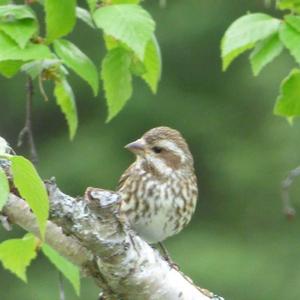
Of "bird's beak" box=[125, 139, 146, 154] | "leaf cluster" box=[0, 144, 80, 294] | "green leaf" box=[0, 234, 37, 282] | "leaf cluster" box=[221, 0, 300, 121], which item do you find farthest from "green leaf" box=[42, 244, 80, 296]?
"bird's beak" box=[125, 139, 146, 154]

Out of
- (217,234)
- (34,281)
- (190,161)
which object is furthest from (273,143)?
(190,161)

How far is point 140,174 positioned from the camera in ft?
19.9

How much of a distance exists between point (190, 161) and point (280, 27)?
5.71 ft

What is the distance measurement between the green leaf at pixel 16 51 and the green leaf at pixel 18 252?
602mm

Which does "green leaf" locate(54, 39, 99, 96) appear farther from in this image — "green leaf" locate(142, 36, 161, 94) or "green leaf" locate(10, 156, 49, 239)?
"green leaf" locate(10, 156, 49, 239)

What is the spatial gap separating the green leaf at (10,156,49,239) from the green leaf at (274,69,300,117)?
959 mm

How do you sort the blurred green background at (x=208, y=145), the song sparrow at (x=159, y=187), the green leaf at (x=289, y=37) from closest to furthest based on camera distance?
the green leaf at (x=289, y=37) < the song sparrow at (x=159, y=187) < the blurred green background at (x=208, y=145)

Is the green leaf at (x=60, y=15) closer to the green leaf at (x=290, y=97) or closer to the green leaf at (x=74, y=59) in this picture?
the green leaf at (x=74, y=59)

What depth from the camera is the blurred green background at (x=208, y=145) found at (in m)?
15.9

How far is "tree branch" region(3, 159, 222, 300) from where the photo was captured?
14.2 feet

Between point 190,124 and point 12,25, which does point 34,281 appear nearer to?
point 190,124

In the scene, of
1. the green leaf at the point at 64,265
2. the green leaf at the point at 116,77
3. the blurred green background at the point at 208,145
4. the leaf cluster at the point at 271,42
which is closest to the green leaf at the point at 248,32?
the leaf cluster at the point at 271,42

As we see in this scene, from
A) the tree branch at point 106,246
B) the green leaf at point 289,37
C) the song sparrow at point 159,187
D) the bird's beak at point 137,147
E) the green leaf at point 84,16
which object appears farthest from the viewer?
the bird's beak at point 137,147

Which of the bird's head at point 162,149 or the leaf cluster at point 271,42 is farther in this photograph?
the bird's head at point 162,149
